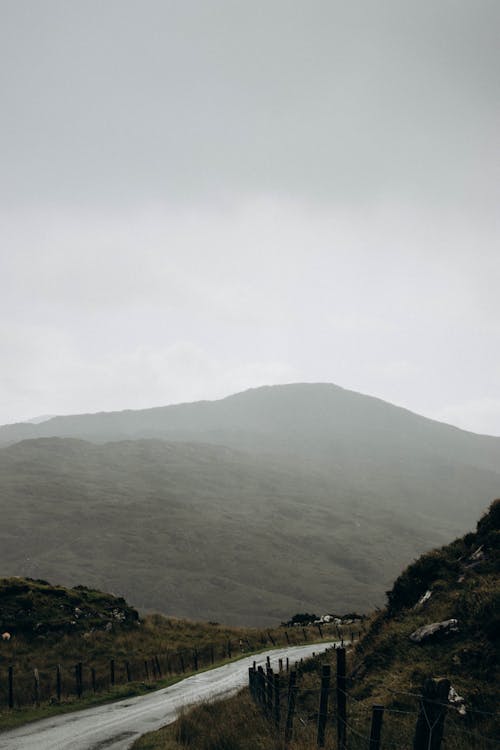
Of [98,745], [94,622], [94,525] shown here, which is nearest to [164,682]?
[94,622]

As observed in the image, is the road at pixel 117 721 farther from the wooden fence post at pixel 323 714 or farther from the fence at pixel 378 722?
the wooden fence post at pixel 323 714

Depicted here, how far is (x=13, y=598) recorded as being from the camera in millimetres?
38719

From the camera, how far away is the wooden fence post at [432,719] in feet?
21.4

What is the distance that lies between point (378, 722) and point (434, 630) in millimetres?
8113

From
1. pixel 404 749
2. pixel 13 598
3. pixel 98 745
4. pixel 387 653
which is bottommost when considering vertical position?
pixel 13 598

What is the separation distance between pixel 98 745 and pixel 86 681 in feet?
54.5

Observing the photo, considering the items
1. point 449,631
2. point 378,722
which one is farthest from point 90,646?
point 378,722

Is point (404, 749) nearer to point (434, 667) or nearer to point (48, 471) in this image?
point (434, 667)

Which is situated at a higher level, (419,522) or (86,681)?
(86,681)

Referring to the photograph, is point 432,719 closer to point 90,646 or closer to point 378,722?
point 378,722

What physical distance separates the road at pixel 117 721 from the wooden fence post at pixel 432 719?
10.4 meters

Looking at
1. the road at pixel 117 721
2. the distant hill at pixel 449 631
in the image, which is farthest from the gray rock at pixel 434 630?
the road at pixel 117 721

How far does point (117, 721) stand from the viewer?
18.4m

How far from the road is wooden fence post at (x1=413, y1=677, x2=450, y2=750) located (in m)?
10.4
